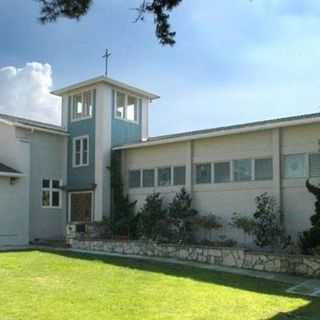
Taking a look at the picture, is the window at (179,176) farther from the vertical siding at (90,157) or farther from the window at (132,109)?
the window at (132,109)

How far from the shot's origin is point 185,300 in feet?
36.4

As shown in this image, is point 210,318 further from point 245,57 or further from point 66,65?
point 66,65

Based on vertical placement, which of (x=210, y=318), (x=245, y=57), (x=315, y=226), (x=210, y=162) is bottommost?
(x=210, y=318)

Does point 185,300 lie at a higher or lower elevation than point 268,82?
lower

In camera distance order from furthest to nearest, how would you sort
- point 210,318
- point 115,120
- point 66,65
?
point 115,120, point 66,65, point 210,318

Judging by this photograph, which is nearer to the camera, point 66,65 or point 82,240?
point 66,65

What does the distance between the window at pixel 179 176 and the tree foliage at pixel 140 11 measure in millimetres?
14174

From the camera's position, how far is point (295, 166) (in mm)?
18688

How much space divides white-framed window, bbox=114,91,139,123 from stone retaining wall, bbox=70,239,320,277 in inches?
259

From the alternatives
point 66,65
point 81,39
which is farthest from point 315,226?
point 81,39

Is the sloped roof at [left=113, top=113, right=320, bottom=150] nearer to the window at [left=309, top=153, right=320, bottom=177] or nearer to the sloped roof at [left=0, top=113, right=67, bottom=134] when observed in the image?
the window at [left=309, top=153, right=320, bottom=177]

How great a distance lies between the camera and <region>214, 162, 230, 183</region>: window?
20.7 m

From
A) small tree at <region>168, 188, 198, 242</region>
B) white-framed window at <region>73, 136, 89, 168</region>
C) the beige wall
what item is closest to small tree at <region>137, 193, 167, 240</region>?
small tree at <region>168, 188, 198, 242</region>

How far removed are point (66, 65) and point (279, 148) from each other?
926 centimetres
